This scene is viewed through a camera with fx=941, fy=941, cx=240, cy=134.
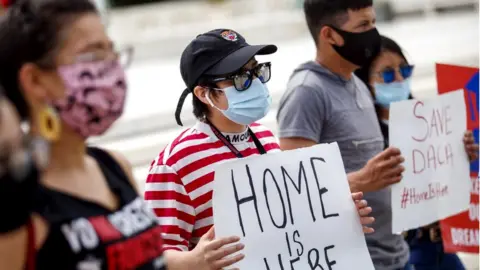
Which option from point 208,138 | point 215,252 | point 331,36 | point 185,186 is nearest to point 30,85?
point 215,252

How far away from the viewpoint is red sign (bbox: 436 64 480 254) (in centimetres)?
458

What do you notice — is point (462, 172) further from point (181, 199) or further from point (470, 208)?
point (181, 199)

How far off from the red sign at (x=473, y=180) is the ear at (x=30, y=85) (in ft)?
8.74

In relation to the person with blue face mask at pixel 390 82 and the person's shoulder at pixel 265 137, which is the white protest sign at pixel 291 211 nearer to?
the person's shoulder at pixel 265 137

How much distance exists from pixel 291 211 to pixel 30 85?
129 cm

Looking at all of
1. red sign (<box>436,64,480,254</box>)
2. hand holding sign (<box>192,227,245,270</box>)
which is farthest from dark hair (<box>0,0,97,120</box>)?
red sign (<box>436,64,480,254</box>)

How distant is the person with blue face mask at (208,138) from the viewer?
3133 millimetres

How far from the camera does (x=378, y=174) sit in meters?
3.79

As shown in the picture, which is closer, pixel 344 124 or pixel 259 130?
pixel 259 130

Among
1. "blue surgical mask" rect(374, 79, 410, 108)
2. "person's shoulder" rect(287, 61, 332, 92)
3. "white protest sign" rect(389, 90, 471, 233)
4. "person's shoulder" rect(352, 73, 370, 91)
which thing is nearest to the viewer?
"person's shoulder" rect(287, 61, 332, 92)

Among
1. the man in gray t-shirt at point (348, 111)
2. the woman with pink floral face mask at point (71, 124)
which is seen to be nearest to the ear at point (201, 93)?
the man in gray t-shirt at point (348, 111)

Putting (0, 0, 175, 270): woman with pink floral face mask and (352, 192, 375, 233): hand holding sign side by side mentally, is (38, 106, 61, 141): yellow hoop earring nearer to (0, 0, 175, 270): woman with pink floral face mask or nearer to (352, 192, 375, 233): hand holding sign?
(0, 0, 175, 270): woman with pink floral face mask

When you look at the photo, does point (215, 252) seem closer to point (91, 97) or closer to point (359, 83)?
point (91, 97)

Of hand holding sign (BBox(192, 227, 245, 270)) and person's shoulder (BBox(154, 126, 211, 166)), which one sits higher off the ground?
person's shoulder (BBox(154, 126, 211, 166))
